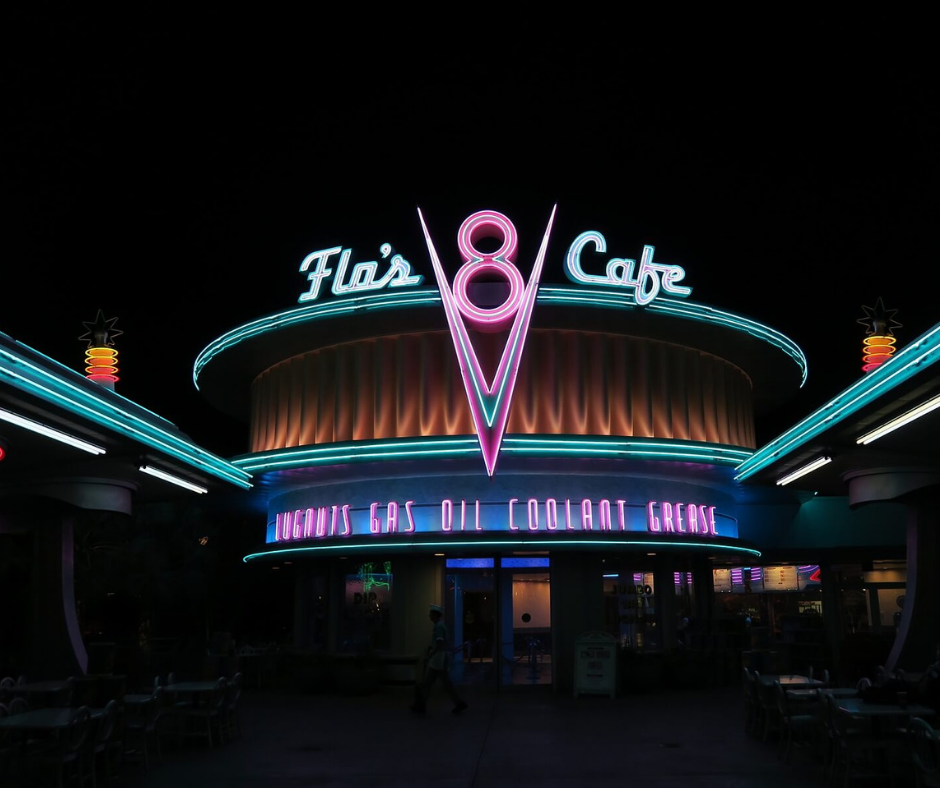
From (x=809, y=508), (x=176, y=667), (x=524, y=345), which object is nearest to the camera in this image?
(x=176, y=667)

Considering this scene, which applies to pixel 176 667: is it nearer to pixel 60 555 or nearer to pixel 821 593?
pixel 60 555

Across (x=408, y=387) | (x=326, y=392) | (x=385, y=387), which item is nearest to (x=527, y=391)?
(x=408, y=387)

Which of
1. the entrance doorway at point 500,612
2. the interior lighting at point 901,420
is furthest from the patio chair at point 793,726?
the entrance doorway at point 500,612

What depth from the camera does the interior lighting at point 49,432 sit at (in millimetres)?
12336

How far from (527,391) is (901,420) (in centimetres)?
1098

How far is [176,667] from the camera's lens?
2075 cm

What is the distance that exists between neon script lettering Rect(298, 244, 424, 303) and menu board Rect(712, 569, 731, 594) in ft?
52.2

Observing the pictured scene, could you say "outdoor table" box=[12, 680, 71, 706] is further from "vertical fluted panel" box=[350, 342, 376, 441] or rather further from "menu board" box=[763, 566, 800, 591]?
"menu board" box=[763, 566, 800, 591]

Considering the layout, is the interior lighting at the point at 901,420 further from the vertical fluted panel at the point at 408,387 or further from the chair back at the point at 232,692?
the vertical fluted panel at the point at 408,387

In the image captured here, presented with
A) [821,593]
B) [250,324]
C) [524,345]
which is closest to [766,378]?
[821,593]

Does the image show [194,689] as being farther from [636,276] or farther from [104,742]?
[636,276]

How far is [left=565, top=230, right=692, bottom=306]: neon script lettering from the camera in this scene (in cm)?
2252

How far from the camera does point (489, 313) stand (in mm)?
22047

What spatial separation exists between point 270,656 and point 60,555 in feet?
27.7
